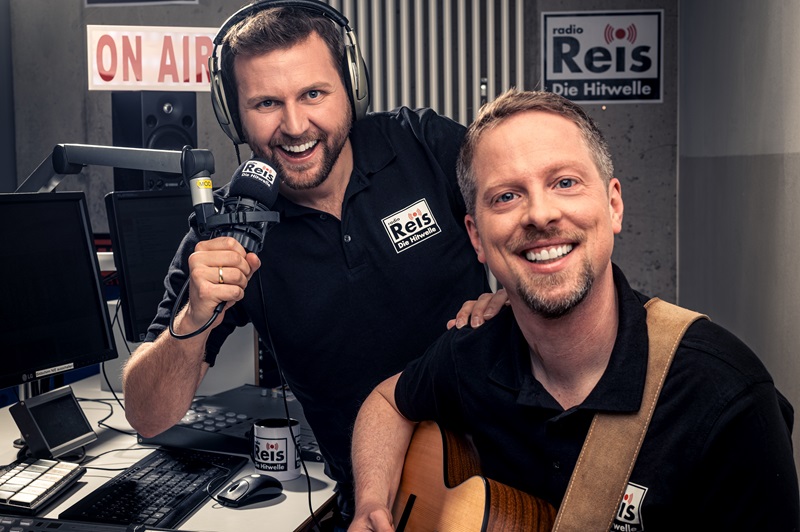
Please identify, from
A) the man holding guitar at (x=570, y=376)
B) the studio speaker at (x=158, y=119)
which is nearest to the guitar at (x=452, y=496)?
the man holding guitar at (x=570, y=376)

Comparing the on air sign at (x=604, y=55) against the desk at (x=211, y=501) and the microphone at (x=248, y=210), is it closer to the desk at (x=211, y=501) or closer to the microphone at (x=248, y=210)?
the desk at (x=211, y=501)

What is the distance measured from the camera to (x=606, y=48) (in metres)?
3.92

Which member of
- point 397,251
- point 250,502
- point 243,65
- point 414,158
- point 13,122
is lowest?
point 250,502

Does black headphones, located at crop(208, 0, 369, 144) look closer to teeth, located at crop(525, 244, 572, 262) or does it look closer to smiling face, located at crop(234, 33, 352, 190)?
smiling face, located at crop(234, 33, 352, 190)

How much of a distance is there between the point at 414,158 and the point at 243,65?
0.43m

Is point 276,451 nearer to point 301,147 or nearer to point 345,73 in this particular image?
point 301,147

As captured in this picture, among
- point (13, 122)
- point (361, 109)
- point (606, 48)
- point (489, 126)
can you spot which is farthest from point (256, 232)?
point (13, 122)

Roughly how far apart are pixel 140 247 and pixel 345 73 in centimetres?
80

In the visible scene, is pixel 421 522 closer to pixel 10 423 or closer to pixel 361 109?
pixel 361 109

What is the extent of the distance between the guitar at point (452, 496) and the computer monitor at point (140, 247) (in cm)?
95

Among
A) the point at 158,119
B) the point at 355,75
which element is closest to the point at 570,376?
the point at 355,75

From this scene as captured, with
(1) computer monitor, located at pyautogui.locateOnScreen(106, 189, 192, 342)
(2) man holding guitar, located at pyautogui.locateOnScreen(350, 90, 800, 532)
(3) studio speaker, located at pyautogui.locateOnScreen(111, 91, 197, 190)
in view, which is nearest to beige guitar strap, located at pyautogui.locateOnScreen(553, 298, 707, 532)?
(2) man holding guitar, located at pyautogui.locateOnScreen(350, 90, 800, 532)

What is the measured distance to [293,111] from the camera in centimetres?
160

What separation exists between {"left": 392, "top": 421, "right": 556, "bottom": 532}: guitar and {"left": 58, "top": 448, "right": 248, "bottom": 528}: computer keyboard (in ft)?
1.36
